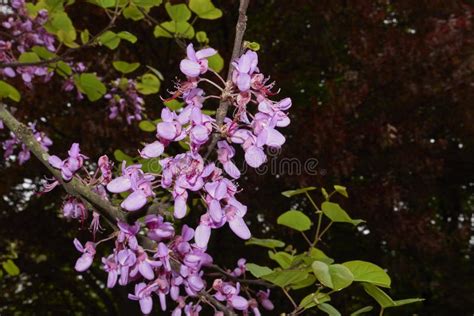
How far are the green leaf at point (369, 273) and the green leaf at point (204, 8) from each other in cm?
175

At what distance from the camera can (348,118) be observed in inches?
231

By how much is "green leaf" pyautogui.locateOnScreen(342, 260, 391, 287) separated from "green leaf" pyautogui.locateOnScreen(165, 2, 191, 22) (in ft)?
5.51

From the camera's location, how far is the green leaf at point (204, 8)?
2734mm

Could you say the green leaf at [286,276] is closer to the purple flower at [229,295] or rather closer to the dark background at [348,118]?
the purple flower at [229,295]

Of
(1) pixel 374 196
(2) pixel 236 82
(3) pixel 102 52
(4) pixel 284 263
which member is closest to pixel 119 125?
(3) pixel 102 52

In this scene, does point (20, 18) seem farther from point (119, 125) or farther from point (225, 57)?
point (225, 57)

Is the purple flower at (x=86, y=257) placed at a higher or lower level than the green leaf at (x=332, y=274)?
lower

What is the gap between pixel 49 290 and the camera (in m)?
9.89

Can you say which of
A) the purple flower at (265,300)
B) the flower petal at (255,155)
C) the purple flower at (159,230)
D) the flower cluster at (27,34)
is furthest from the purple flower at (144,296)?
the flower cluster at (27,34)

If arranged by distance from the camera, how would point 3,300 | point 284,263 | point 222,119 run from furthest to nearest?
point 3,300 → point 284,263 → point 222,119

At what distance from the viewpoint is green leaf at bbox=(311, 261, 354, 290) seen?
4.38 feet

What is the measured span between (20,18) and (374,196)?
371cm

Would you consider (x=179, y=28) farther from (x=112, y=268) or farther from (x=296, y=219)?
(x=112, y=268)

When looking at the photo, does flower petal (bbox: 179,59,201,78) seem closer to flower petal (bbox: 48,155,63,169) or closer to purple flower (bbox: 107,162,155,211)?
purple flower (bbox: 107,162,155,211)
